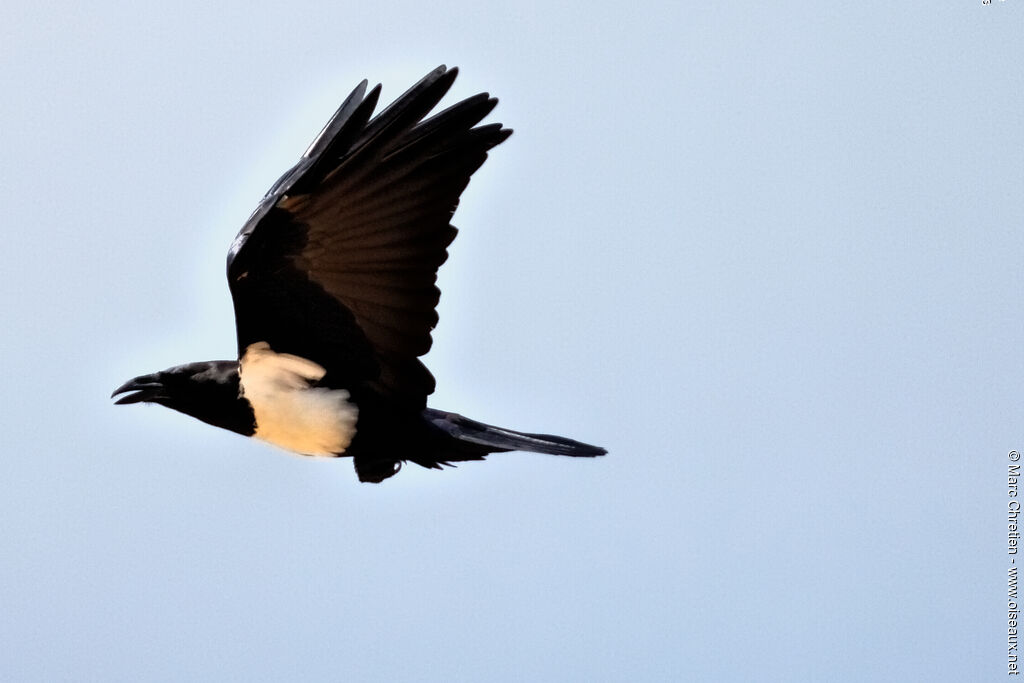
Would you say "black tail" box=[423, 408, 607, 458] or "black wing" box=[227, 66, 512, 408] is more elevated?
"black wing" box=[227, 66, 512, 408]

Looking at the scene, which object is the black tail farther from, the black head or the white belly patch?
the black head

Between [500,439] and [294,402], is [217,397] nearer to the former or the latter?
[294,402]

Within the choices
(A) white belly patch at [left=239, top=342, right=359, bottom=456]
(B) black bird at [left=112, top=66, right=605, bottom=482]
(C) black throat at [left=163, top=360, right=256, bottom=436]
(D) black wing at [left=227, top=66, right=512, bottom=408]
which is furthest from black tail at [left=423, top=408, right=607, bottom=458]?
(C) black throat at [left=163, top=360, right=256, bottom=436]

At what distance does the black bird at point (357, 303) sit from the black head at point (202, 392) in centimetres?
1

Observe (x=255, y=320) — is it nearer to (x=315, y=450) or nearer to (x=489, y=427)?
(x=315, y=450)

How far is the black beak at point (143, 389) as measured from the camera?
479 inches

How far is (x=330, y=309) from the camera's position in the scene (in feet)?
38.7

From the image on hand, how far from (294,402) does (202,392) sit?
0.73 metres

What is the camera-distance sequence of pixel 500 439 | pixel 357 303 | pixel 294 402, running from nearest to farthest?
pixel 357 303, pixel 294 402, pixel 500 439

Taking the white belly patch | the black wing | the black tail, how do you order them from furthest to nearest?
the black tail < the white belly patch < the black wing

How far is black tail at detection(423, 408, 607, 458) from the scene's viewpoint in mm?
12258

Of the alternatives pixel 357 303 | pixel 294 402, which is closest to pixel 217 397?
pixel 294 402

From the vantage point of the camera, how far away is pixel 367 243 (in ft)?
37.9

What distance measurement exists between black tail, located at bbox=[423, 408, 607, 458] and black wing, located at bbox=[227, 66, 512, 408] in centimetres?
38
